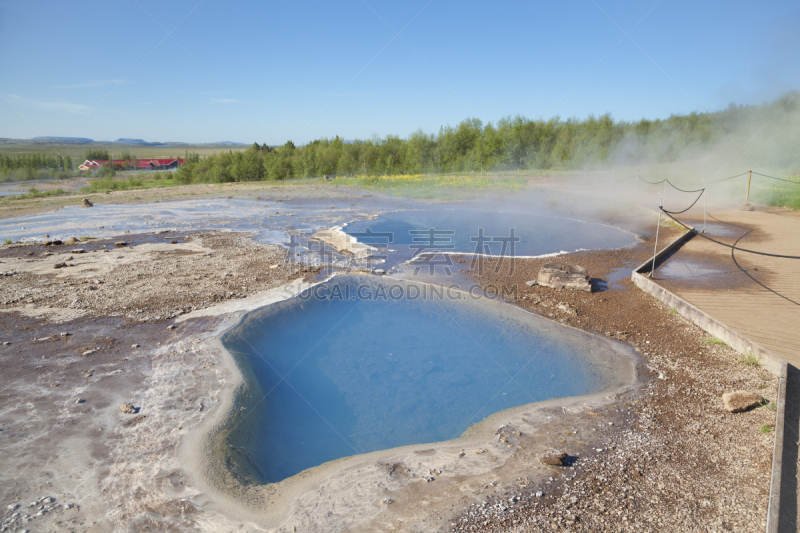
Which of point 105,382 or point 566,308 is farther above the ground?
point 566,308

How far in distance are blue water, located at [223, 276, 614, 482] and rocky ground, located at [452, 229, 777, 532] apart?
0.76 meters

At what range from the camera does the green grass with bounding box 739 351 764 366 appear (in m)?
4.94

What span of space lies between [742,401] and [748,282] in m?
4.38

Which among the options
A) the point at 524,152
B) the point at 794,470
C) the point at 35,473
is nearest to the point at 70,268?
the point at 35,473

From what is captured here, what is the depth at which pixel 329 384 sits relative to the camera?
17.7 feet

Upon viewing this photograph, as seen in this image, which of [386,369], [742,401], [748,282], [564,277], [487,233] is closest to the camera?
[742,401]

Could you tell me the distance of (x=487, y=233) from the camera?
14.1 metres

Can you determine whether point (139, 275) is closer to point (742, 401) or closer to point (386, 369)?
point (386, 369)

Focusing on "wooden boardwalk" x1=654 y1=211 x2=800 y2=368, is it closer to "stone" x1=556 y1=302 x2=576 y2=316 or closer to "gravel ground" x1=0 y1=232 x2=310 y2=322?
"stone" x1=556 y1=302 x2=576 y2=316

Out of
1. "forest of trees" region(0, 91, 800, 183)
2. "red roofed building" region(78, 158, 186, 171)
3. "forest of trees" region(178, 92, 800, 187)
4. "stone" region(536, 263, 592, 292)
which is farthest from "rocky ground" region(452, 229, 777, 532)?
"red roofed building" region(78, 158, 186, 171)

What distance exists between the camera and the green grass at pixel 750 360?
16.2ft

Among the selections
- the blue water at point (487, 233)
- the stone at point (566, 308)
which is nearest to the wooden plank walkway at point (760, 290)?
the stone at point (566, 308)

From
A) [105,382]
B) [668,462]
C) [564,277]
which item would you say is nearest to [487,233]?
[564,277]

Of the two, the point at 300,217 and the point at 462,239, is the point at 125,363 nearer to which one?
the point at 462,239
